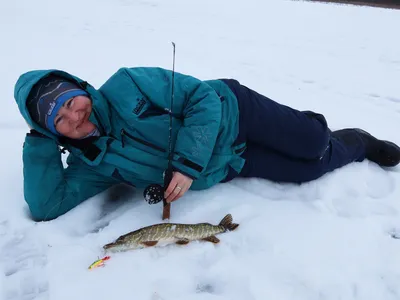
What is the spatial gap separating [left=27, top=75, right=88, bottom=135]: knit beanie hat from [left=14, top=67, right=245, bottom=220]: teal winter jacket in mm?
86

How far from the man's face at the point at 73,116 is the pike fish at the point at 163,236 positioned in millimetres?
759

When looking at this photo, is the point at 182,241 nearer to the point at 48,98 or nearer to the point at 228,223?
the point at 228,223

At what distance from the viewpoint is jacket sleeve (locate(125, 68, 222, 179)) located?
2.37 meters

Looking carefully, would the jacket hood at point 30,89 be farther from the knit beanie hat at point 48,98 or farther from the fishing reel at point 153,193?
the fishing reel at point 153,193

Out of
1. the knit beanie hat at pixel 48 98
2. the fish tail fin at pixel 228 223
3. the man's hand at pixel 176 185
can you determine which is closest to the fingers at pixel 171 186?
the man's hand at pixel 176 185

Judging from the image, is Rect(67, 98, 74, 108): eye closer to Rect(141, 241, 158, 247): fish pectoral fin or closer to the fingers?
the fingers

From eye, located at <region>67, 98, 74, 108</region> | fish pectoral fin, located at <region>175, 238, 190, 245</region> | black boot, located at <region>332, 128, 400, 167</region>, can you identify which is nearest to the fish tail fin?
fish pectoral fin, located at <region>175, 238, 190, 245</region>

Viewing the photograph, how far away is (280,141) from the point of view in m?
2.76

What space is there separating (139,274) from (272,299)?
77cm

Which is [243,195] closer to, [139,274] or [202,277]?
[202,277]

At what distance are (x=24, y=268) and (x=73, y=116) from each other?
37.9 inches

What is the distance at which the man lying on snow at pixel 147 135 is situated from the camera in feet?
7.65

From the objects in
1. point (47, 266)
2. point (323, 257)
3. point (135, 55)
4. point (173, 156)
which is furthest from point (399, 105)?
point (47, 266)

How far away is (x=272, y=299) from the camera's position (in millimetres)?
1997
